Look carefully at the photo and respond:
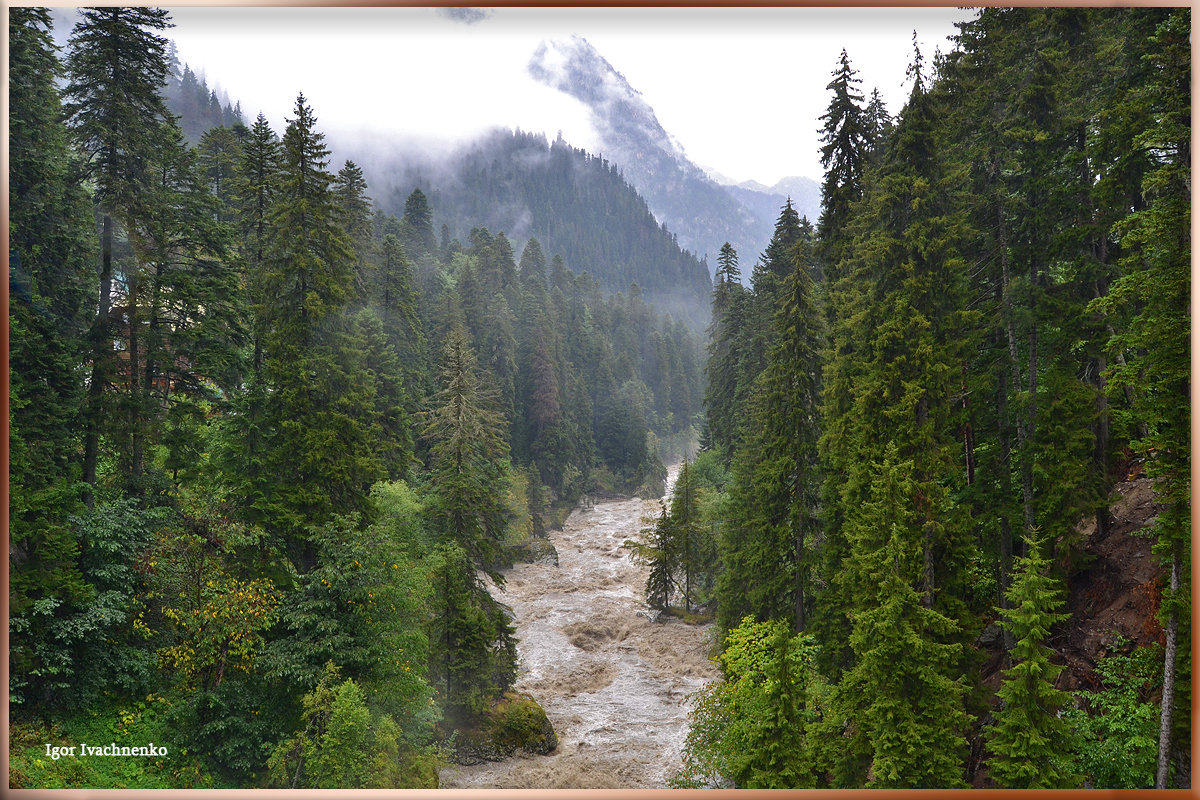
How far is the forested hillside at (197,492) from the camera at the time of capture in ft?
36.3

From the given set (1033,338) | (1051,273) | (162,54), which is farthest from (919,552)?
(162,54)

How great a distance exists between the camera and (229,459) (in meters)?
16.0

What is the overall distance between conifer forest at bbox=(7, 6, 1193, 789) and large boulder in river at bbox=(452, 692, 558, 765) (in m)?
0.09

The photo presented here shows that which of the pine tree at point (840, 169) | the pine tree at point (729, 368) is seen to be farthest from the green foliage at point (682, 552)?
the pine tree at point (840, 169)

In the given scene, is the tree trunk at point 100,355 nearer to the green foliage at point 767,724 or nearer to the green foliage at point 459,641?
the green foliage at point 459,641

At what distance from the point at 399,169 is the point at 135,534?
105457mm

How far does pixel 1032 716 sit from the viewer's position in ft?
30.4

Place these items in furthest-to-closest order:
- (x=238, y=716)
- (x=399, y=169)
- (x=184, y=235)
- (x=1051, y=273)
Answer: (x=399, y=169) < (x=184, y=235) < (x=1051, y=273) < (x=238, y=716)

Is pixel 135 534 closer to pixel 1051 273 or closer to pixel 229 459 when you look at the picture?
pixel 229 459

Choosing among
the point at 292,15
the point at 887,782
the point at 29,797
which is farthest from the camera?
the point at 887,782

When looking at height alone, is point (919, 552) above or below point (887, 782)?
above

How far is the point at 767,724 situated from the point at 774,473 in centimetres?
691
